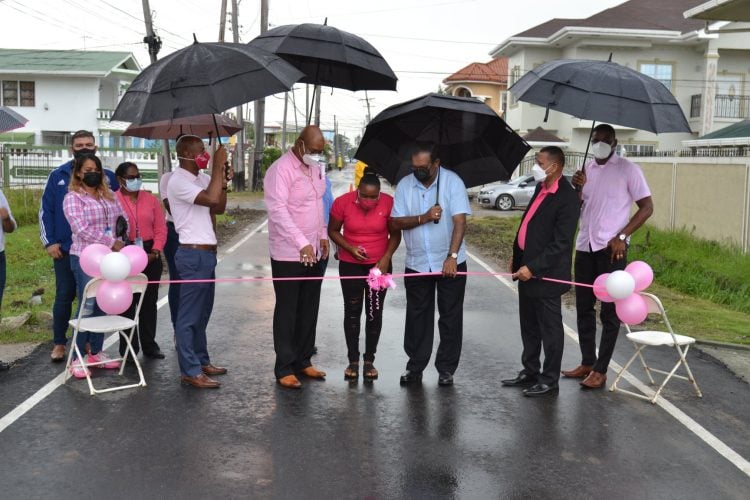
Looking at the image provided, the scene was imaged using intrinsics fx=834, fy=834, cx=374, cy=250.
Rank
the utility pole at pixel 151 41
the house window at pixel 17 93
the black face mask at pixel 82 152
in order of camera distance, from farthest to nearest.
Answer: the house window at pixel 17 93, the utility pole at pixel 151 41, the black face mask at pixel 82 152

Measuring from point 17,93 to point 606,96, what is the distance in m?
45.4

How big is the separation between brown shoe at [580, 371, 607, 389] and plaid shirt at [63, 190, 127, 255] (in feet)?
13.9

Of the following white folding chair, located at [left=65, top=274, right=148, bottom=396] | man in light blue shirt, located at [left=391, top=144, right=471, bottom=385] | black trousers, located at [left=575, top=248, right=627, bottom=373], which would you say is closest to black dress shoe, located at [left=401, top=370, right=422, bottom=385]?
man in light blue shirt, located at [left=391, top=144, right=471, bottom=385]

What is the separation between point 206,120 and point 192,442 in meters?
3.97

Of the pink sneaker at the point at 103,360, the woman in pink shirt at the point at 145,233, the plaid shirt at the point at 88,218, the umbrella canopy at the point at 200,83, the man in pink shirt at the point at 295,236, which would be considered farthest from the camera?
the woman in pink shirt at the point at 145,233

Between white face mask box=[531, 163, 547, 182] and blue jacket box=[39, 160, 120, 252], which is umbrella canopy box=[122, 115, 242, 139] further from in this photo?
white face mask box=[531, 163, 547, 182]

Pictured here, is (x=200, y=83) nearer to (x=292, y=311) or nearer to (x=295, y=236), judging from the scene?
(x=295, y=236)

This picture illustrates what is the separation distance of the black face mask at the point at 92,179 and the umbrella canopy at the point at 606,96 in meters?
3.64

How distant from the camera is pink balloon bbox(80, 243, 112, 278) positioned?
6727 millimetres

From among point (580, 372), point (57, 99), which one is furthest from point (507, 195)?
point (57, 99)

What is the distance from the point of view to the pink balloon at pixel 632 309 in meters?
6.62

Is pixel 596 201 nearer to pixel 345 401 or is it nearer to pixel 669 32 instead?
pixel 345 401

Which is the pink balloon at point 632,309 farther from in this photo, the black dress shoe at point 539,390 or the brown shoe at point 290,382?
the brown shoe at point 290,382

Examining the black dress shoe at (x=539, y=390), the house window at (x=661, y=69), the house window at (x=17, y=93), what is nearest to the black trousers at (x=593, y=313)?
the black dress shoe at (x=539, y=390)
